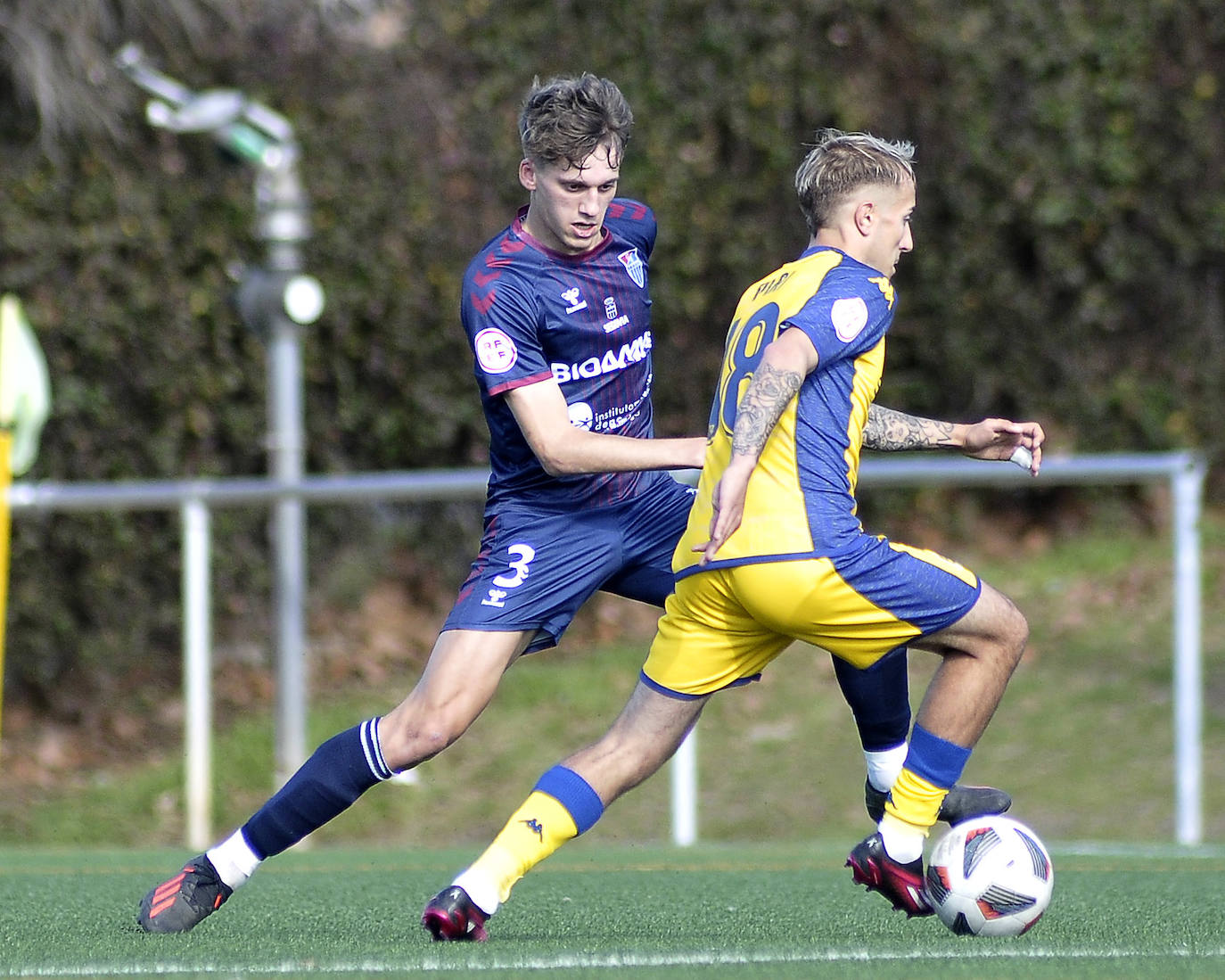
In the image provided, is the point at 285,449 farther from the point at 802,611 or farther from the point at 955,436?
the point at 802,611

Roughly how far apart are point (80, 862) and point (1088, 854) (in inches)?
143

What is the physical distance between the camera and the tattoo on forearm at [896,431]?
14.8 ft

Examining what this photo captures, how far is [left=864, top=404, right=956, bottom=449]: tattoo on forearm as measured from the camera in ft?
14.8

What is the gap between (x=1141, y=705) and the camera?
31.6 feet

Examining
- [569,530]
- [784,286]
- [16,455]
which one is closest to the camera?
[784,286]

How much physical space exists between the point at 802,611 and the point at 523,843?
2.58 feet

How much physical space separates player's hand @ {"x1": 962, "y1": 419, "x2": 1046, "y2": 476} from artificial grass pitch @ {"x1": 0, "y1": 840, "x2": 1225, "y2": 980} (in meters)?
1.08

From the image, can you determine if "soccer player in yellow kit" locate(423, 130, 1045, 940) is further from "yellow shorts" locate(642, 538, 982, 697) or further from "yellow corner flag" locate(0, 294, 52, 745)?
"yellow corner flag" locate(0, 294, 52, 745)

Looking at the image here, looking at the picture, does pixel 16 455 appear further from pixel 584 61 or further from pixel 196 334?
pixel 584 61

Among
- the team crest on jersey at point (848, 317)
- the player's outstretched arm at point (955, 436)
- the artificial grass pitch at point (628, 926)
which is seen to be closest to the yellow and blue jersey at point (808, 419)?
the team crest on jersey at point (848, 317)

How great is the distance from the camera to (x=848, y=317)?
415 cm

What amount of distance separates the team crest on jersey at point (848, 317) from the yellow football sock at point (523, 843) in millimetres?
1198

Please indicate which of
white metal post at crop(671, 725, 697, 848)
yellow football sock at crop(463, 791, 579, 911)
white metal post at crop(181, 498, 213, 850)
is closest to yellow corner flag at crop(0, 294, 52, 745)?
white metal post at crop(181, 498, 213, 850)

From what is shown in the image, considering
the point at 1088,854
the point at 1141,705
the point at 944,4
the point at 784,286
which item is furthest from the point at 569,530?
the point at 944,4
